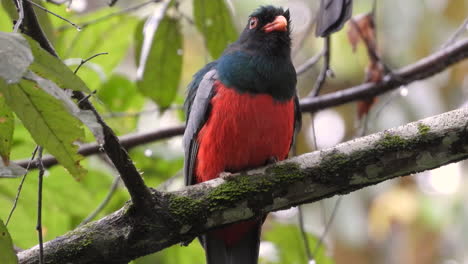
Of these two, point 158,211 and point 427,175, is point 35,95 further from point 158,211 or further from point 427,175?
point 427,175

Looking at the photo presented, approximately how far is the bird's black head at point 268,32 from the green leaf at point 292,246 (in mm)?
1106

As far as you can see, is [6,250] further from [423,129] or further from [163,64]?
[163,64]

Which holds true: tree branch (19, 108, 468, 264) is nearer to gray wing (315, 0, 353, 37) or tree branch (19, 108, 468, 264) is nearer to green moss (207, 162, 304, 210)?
green moss (207, 162, 304, 210)

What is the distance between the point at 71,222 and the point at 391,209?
4.55 m

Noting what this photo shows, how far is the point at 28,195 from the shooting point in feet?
13.0

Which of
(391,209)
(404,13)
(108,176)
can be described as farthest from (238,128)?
(391,209)

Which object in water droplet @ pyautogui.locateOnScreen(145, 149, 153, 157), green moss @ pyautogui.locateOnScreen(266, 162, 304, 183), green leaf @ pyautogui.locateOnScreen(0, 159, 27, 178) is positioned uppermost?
water droplet @ pyautogui.locateOnScreen(145, 149, 153, 157)

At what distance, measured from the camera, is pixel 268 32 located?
411 centimetres

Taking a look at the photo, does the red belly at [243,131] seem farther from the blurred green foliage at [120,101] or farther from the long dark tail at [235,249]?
the blurred green foliage at [120,101]

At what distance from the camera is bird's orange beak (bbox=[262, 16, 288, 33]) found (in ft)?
13.4

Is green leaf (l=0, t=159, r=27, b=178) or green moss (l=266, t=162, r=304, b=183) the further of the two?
green moss (l=266, t=162, r=304, b=183)

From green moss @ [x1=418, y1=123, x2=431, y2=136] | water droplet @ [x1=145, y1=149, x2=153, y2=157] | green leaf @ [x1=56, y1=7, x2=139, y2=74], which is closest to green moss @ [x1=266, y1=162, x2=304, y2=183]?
green moss @ [x1=418, y1=123, x2=431, y2=136]

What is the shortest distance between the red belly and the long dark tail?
0.36ft

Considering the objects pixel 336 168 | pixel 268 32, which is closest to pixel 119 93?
pixel 268 32
